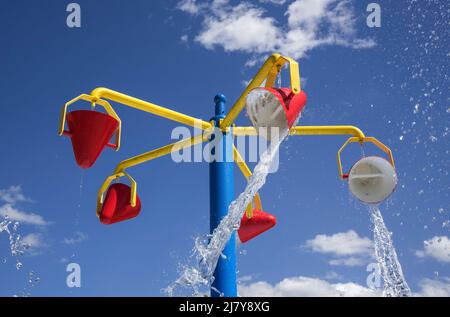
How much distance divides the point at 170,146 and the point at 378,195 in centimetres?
221

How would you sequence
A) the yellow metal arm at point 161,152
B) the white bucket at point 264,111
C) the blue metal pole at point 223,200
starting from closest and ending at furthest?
the white bucket at point 264,111 → the blue metal pole at point 223,200 → the yellow metal arm at point 161,152

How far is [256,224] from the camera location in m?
5.59

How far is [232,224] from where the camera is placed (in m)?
4.77

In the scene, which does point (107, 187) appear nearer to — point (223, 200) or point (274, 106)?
point (223, 200)

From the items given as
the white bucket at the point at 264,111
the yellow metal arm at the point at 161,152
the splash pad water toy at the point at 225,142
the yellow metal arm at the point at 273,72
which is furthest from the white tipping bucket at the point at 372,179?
the white bucket at the point at 264,111

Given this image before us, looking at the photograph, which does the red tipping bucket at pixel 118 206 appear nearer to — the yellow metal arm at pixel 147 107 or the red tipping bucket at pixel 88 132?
the yellow metal arm at pixel 147 107

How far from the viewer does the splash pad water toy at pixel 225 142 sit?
3713 millimetres

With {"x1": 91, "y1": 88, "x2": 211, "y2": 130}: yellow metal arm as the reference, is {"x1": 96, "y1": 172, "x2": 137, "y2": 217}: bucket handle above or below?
below

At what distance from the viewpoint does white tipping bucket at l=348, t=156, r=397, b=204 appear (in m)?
4.96

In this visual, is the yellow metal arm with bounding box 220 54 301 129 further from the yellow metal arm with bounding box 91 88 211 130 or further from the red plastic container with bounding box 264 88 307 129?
the yellow metal arm with bounding box 91 88 211 130

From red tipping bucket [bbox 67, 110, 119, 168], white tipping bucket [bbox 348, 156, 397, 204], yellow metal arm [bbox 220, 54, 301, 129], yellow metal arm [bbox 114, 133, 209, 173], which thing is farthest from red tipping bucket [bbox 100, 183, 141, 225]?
white tipping bucket [bbox 348, 156, 397, 204]

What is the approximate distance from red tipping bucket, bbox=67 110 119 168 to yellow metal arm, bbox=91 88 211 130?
348 millimetres
